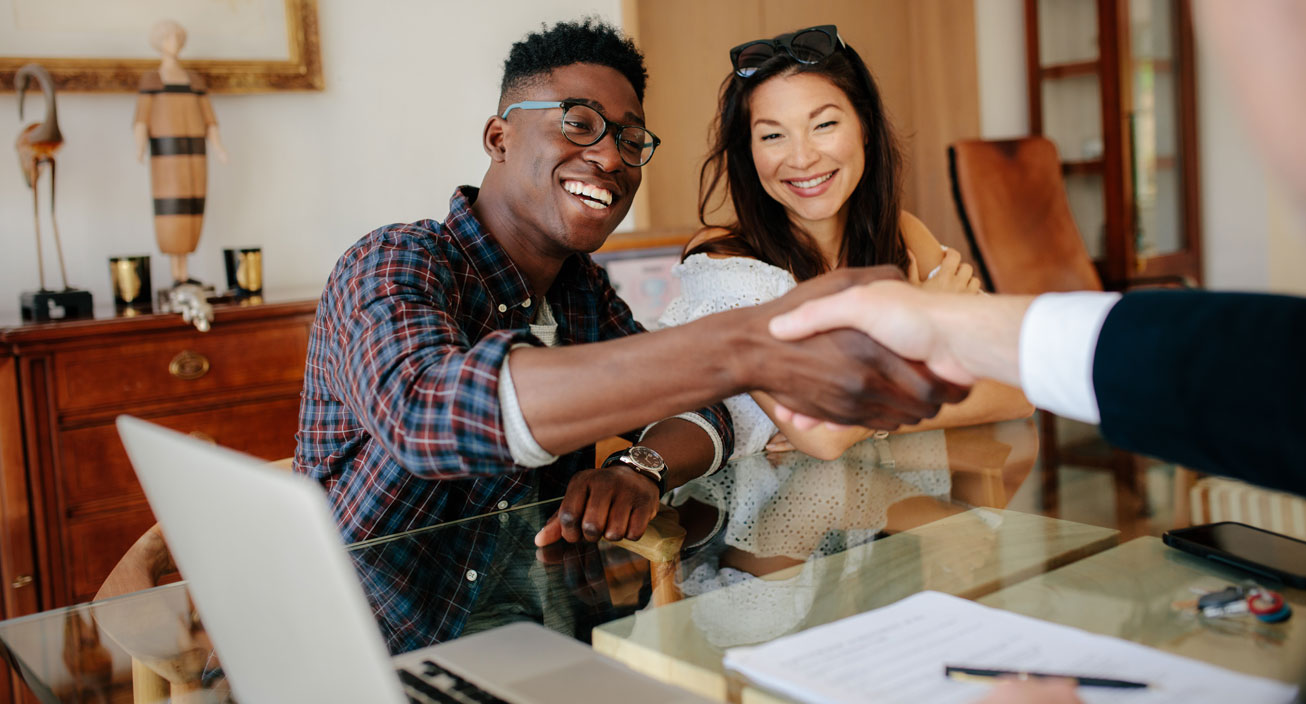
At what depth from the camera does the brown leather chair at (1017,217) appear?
12.6ft

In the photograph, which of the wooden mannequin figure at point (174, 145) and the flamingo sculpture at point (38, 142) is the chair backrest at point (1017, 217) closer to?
the wooden mannequin figure at point (174, 145)

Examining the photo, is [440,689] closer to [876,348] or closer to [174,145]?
[876,348]

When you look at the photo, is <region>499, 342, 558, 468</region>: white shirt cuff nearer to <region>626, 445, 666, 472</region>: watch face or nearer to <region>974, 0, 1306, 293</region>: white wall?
<region>626, 445, 666, 472</region>: watch face

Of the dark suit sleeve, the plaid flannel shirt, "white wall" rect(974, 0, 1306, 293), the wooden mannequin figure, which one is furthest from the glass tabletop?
"white wall" rect(974, 0, 1306, 293)

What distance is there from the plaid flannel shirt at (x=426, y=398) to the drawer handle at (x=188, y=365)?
1068 mm

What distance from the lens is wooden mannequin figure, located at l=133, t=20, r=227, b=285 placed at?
2.73m

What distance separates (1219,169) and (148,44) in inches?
189

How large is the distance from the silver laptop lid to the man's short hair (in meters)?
1.01

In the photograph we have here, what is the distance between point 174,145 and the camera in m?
2.72

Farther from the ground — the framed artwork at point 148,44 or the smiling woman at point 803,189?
the framed artwork at point 148,44

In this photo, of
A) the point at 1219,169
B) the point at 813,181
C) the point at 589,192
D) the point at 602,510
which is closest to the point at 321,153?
the point at 813,181

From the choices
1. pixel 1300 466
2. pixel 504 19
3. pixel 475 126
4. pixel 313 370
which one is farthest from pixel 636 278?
pixel 1300 466

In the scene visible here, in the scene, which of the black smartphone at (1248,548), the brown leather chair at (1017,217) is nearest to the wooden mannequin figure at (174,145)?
the black smartphone at (1248,548)

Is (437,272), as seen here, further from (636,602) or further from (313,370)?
(636,602)
